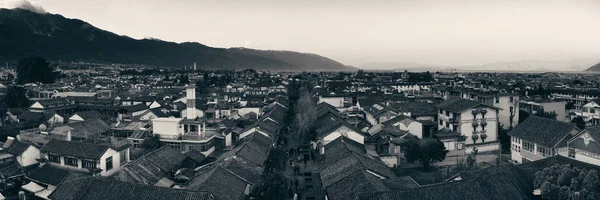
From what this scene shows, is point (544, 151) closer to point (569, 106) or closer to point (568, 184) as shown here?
point (568, 184)

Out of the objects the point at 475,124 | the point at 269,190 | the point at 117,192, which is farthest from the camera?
the point at 475,124

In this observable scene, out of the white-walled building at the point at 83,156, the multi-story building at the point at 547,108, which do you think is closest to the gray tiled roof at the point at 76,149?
the white-walled building at the point at 83,156

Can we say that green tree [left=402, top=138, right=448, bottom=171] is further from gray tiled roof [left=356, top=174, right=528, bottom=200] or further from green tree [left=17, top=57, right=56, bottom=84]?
green tree [left=17, top=57, right=56, bottom=84]

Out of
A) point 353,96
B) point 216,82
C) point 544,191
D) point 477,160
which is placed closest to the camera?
point 544,191

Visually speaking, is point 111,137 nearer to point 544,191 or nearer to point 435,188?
point 435,188

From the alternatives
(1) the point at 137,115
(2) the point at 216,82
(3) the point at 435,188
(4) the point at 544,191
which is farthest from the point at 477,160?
(2) the point at 216,82

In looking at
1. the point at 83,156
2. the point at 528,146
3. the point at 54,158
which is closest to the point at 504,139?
the point at 528,146
